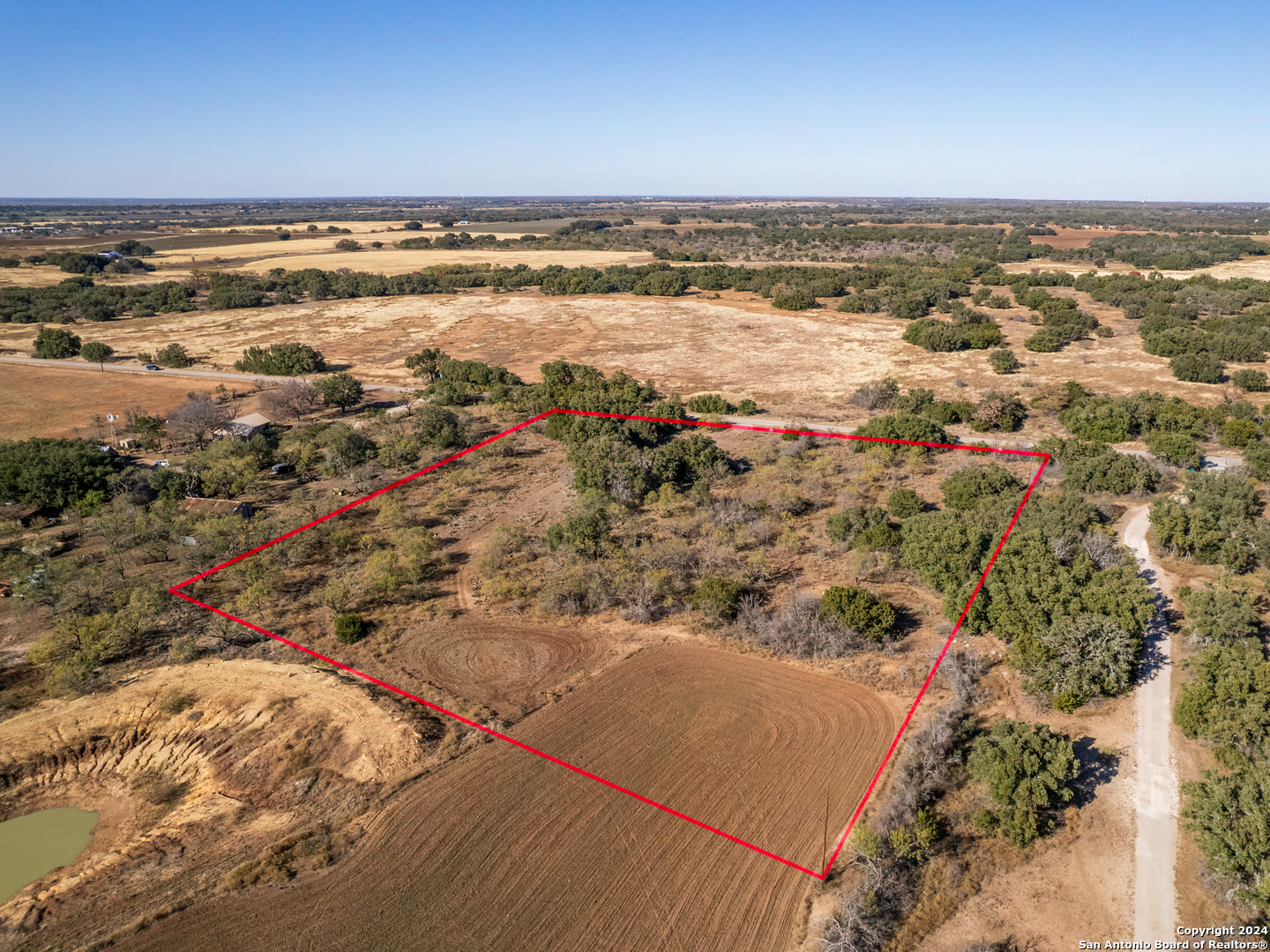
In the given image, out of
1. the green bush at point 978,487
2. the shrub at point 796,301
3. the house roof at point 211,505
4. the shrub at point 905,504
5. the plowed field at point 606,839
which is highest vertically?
the shrub at point 796,301

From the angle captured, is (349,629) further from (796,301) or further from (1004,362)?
(796,301)

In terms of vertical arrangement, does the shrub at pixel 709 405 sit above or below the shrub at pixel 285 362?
below

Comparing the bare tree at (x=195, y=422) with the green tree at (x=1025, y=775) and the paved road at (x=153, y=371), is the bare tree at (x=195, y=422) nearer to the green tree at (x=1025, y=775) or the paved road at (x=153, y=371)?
the paved road at (x=153, y=371)

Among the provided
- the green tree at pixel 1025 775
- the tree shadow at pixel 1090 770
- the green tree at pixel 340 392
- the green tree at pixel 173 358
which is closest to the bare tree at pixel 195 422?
the green tree at pixel 340 392

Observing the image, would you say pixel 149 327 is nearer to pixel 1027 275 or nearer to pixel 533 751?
pixel 533 751

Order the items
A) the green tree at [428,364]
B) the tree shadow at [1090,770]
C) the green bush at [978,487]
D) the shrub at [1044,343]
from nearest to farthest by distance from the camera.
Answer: the tree shadow at [1090,770], the green bush at [978,487], the green tree at [428,364], the shrub at [1044,343]

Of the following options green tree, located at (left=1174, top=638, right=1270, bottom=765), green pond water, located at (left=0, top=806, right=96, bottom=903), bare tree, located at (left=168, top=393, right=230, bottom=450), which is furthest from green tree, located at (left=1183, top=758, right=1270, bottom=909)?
bare tree, located at (left=168, top=393, right=230, bottom=450)

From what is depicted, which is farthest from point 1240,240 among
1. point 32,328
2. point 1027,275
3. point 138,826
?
point 32,328
